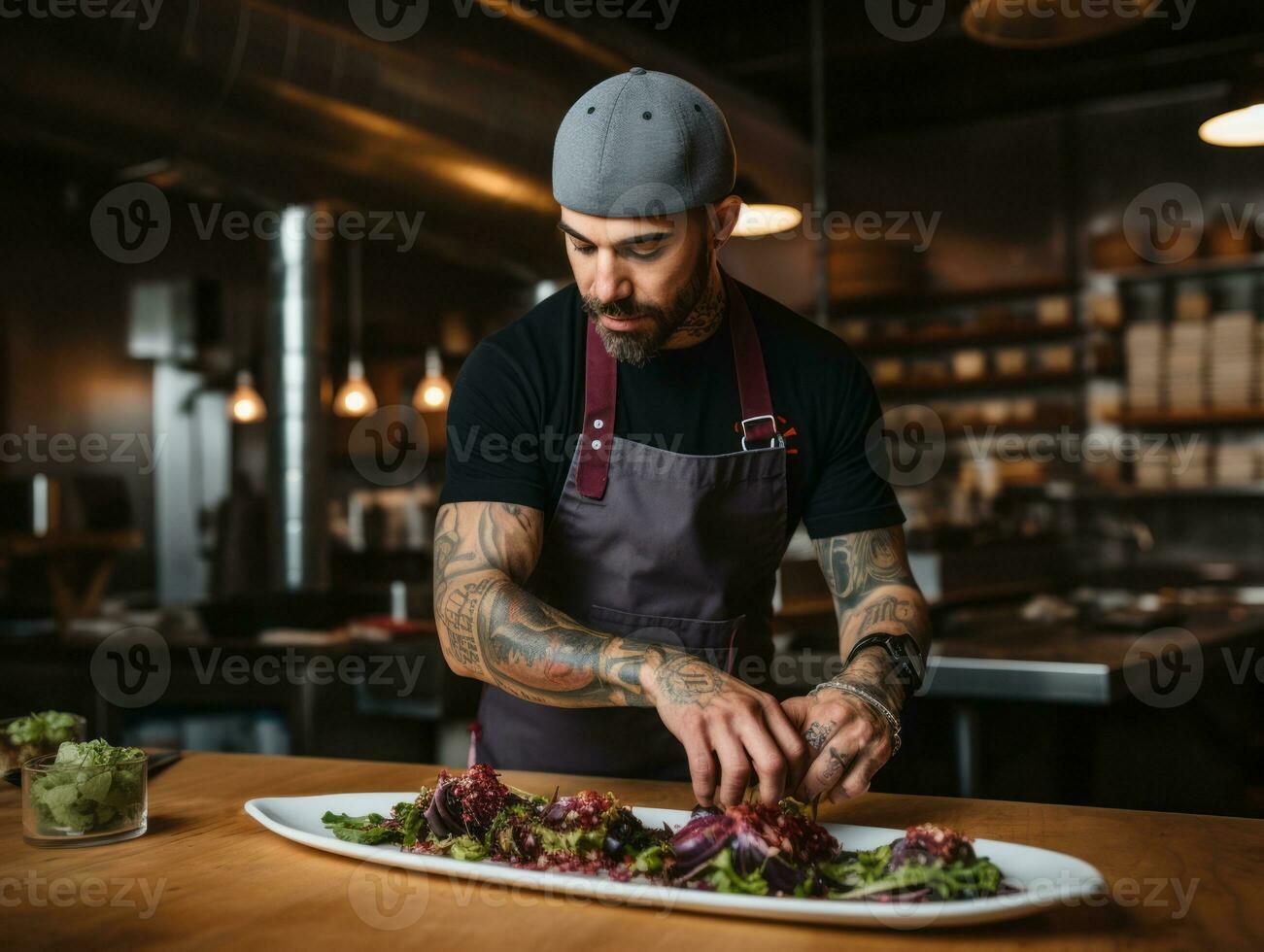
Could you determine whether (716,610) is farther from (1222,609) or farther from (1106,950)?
(1222,609)

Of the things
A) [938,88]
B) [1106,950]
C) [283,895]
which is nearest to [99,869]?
[283,895]

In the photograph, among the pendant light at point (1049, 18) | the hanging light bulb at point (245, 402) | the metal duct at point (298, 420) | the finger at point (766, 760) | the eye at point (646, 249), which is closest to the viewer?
the finger at point (766, 760)

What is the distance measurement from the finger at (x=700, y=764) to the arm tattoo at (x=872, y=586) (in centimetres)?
45

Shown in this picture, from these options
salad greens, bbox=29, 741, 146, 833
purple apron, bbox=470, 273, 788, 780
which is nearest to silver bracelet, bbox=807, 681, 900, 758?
purple apron, bbox=470, 273, 788, 780

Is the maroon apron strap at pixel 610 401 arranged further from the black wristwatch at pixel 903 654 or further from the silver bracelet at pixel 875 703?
the silver bracelet at pixel 875 703

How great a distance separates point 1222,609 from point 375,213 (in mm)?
3271

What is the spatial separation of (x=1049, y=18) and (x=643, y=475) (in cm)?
198

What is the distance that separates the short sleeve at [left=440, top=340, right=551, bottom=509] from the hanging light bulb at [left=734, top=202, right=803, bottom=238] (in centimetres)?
246

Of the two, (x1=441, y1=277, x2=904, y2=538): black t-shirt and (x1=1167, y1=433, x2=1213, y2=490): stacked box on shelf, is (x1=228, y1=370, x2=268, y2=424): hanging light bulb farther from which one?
(x1=441, y1=277, x2=904, y2=538): black t-shirt

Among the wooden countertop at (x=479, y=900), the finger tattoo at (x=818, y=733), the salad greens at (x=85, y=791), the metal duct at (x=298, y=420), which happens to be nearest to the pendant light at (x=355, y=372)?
the metal duct at (x=298, y=420)

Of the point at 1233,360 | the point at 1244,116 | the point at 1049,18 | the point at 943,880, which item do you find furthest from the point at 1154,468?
the point at 943,880

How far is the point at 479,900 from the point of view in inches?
42.5

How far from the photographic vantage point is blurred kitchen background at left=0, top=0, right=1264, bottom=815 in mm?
3111

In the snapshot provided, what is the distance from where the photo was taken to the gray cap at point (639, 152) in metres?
1.52
